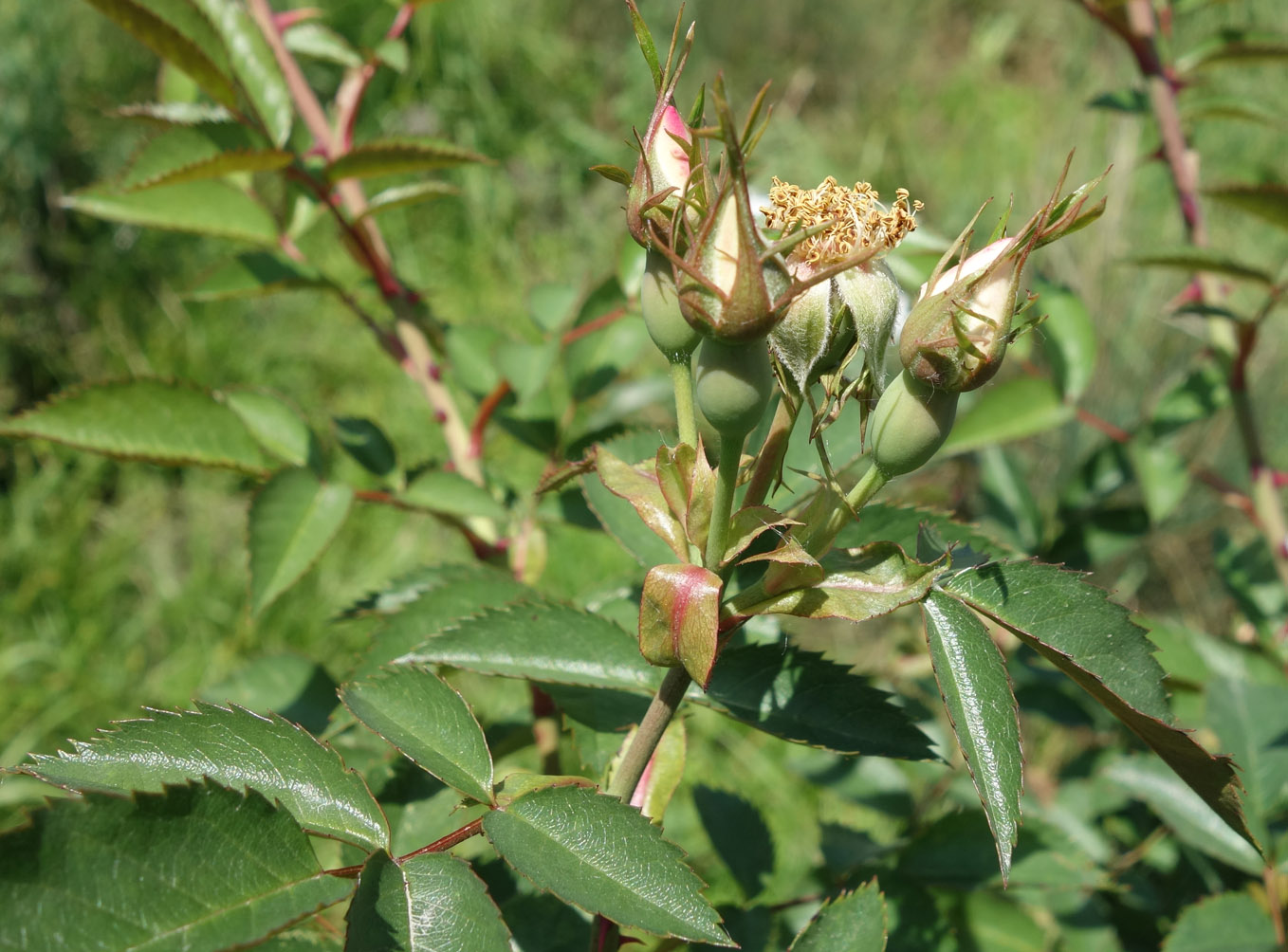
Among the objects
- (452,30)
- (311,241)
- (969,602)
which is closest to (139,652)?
(311,241)

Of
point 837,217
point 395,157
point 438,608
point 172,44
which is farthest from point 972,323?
point 172,44

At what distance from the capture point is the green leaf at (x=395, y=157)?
2.85ft

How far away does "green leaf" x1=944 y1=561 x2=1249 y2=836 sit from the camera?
463 mm

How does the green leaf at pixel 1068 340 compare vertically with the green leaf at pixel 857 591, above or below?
above

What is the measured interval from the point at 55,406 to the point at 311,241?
238 centimetres

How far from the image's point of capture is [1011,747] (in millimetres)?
464

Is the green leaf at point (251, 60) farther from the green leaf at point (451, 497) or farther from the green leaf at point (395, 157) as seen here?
the green leaf at point (451, 497)

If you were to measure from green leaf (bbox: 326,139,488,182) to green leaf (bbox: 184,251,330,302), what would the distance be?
0.40 feet

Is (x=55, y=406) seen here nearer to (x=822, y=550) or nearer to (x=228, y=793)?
(x=228, y=793)

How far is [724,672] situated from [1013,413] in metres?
0.65

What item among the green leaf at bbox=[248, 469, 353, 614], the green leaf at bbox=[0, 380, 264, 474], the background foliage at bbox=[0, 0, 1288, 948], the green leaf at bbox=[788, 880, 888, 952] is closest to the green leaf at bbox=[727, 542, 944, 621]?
the green leaf at bbox=[788, 880, 888, 952]

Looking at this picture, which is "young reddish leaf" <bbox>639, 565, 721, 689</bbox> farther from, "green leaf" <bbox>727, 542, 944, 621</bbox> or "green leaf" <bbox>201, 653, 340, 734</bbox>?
"green leaf" <bbox>201, 653, 340, 734</bbox>

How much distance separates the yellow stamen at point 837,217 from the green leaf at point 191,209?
646mm

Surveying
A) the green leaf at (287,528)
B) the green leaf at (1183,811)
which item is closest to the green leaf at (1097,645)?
the green leaf at (1183,811)
